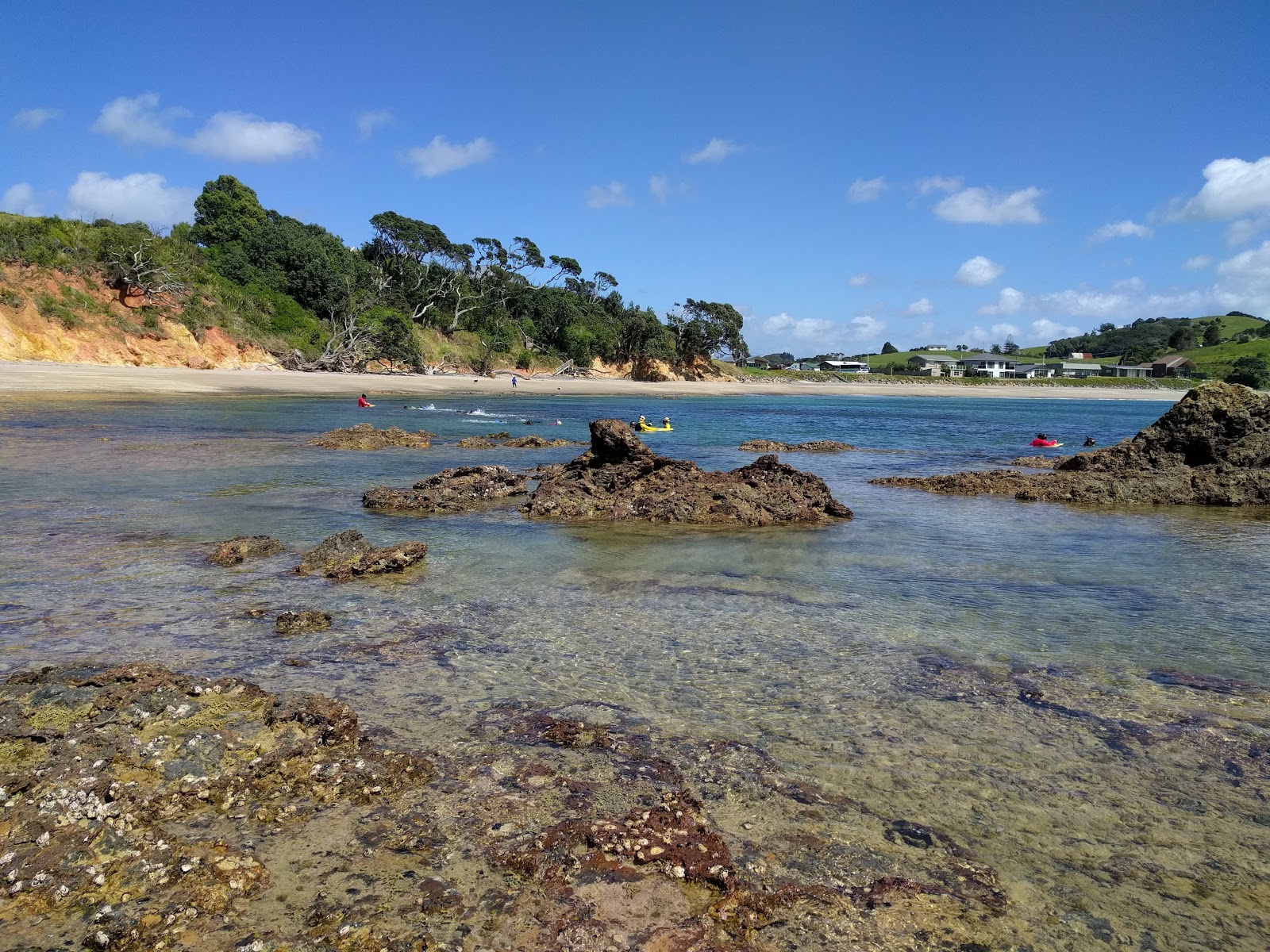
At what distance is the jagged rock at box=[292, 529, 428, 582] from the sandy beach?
111 ft

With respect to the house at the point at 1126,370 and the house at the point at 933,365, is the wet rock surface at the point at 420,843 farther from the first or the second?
the house at the point at 1126,370

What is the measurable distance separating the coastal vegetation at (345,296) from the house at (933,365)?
67.6 meters

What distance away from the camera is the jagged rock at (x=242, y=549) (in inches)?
338

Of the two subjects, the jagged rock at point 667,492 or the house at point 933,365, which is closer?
the jagged rock at point 667,492

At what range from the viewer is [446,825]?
3.63m

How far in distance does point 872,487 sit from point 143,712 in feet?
50.0

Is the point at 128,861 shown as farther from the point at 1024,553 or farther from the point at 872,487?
the point at 872,487

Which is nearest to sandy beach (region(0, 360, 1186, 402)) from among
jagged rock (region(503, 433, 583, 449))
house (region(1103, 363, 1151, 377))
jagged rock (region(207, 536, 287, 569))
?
jagged rock (region(503, 433, 583, 449))

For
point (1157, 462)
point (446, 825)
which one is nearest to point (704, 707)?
point (446, 825)

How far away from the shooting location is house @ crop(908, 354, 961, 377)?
152m

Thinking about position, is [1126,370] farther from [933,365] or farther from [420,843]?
[420,843]

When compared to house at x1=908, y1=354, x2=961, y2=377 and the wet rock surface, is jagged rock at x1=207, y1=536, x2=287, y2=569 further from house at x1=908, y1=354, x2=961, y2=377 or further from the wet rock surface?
house at x1=908, y1=354, x2=961, y2=377

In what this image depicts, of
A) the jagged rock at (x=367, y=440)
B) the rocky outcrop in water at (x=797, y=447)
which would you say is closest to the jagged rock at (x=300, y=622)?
the jagged rock at (x=367, y=440)

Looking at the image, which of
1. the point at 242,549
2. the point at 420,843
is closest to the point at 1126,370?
the point at 242,549
